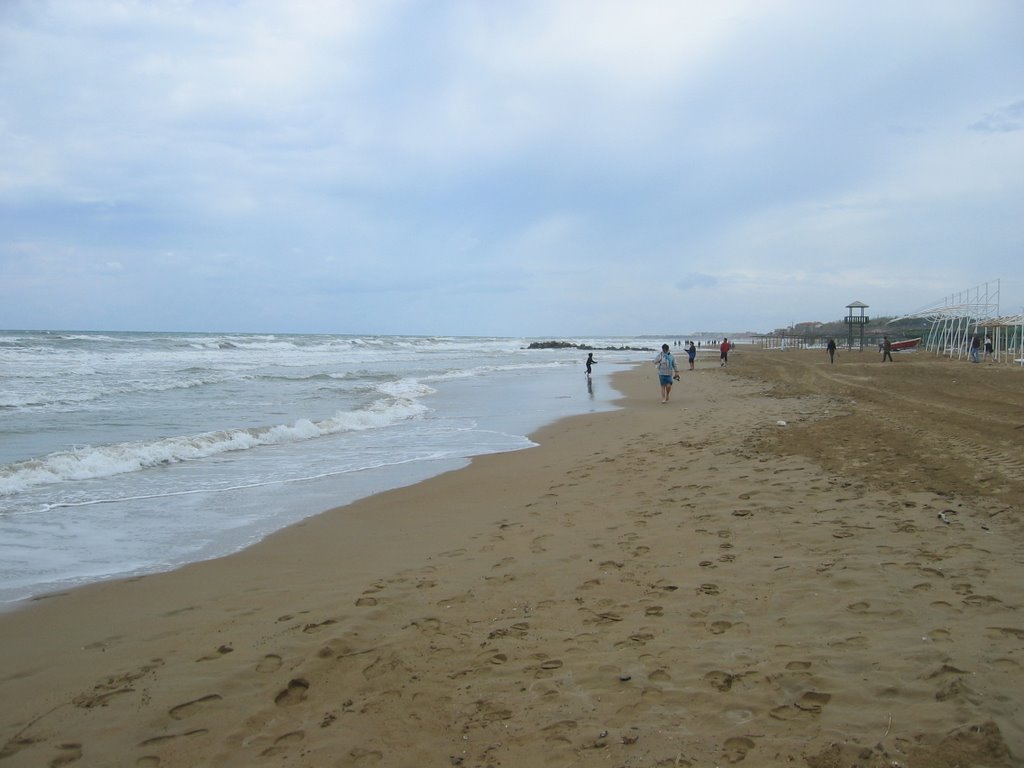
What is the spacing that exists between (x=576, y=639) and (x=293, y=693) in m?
1.60

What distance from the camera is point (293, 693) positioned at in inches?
131

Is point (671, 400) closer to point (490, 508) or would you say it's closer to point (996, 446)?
point (996, 446)

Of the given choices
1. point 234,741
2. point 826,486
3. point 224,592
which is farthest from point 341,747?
point 826,486

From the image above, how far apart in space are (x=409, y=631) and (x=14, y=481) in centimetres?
768

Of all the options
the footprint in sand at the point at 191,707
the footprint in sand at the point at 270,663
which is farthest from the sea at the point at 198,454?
the footprint in sand at the point at 191,707

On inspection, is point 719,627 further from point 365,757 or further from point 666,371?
point 666,371

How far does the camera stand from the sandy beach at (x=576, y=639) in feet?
9.16

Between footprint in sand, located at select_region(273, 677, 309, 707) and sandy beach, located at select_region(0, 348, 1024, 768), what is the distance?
0.02m

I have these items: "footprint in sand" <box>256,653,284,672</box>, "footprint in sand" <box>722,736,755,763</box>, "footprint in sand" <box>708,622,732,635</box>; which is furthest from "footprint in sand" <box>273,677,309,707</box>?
"footprint in sand" <box>708,622,732,635</box>

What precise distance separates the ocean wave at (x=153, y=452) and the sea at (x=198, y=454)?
3 cm

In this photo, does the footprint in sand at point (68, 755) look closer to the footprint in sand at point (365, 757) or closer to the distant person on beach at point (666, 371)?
the footprint in sand at point (365, 757)

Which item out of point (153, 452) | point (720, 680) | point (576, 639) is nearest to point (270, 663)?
point (576, 639)

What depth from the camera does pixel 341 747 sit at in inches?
112

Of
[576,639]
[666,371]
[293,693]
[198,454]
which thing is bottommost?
[198,454]
